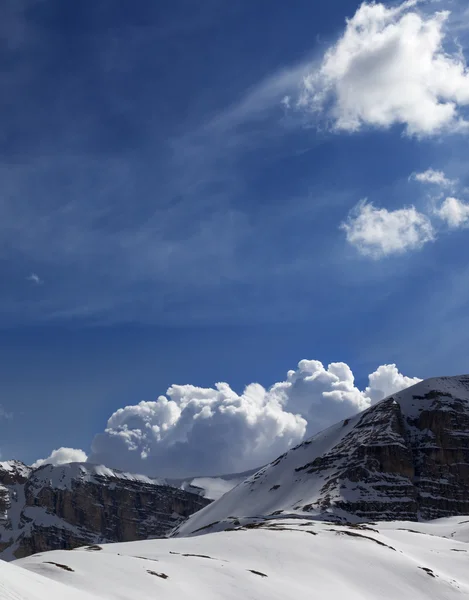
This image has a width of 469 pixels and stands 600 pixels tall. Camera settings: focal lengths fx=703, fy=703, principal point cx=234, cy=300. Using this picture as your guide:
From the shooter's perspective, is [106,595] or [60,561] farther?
[60,561]

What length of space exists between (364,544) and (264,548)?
1523 centimetres

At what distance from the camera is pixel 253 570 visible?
212ft

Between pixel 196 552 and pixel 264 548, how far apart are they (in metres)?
7.63

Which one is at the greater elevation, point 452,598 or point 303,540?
point 303,540

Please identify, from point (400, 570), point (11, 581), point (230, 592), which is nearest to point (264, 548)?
point (400, 570)

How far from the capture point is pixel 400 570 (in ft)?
248

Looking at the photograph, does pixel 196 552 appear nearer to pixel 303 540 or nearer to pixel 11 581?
pixel 303 540

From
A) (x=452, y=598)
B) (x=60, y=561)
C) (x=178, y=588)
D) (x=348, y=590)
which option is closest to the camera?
(x=178, y=588)

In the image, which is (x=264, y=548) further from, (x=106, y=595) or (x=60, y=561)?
(x=106, y=595)

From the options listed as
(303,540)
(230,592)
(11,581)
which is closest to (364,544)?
(303,540)

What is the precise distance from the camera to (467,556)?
313 ft

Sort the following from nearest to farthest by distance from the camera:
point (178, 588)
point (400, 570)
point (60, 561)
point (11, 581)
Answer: point (11, 581)
point (178, 588)
point (60, 561)
point (400, 570)

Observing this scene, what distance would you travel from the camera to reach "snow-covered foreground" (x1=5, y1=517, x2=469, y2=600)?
4634 centimetres

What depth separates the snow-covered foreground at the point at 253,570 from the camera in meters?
46.3
